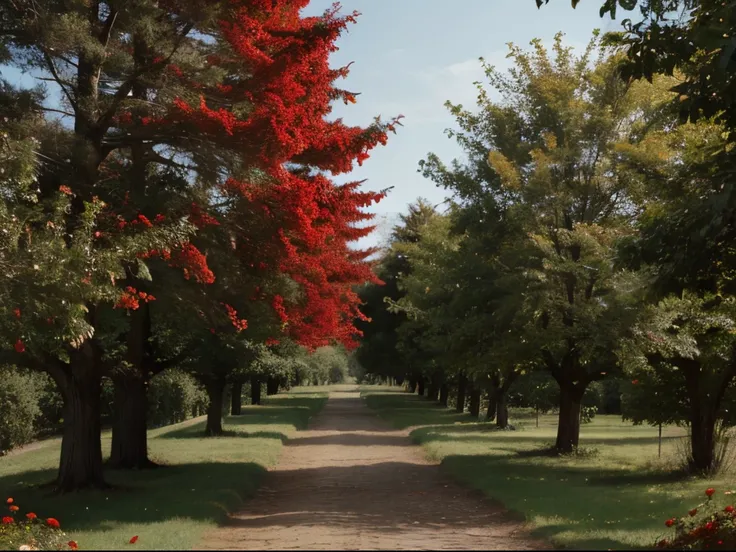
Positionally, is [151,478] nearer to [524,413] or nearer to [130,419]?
[130,419]

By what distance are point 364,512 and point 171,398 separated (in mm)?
31767

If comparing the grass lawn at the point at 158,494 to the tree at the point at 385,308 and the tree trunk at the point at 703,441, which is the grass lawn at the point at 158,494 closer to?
the tree trunk at the point at 703,441

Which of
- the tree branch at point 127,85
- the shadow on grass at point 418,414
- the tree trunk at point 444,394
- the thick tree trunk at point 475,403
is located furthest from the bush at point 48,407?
the tree trunk at point 444,394

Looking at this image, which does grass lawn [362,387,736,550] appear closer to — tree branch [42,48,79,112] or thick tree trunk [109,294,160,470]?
thick tree trunk [109,294,160,470]

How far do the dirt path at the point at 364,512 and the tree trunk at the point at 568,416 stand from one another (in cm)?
403

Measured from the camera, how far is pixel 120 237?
11727 mm

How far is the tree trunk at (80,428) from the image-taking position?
15.0 meters

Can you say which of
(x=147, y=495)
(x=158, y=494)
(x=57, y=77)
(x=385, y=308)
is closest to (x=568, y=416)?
(x=158, y=494)

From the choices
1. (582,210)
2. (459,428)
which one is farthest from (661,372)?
(459,428)

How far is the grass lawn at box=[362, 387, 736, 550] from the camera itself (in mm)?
11180

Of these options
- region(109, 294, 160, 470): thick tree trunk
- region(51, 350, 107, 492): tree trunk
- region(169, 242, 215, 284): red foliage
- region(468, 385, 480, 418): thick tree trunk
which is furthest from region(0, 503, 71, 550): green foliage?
region(468, 385, 480, 418): thick tree trunk

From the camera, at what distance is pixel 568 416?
77.6 feet

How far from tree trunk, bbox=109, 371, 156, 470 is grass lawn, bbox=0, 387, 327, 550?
677 mm

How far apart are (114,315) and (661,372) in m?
12.1
